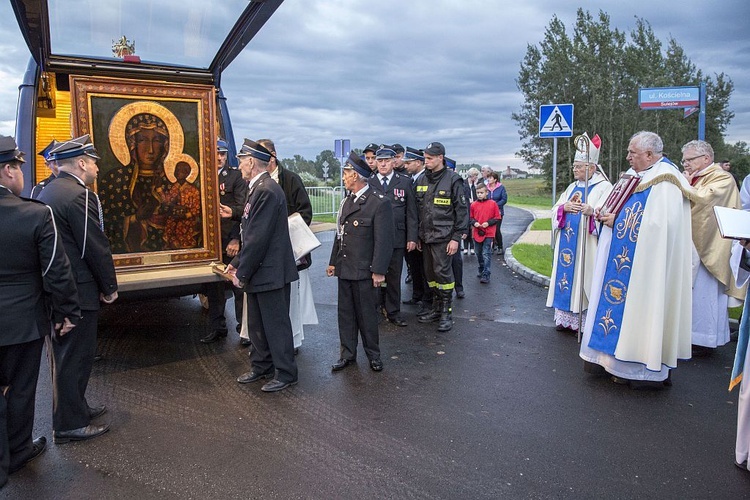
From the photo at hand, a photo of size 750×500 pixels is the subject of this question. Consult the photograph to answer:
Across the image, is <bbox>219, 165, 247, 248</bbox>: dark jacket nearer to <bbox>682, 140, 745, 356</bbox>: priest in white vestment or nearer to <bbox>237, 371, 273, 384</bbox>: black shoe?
<bbox>237, 371, 273, 384</bbox>: black shoe

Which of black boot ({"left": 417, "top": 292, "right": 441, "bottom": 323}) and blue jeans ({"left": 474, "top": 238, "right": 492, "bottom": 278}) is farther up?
blue jeans ({"left": 474, "top": 238, "right": 492, "bottom": 278})

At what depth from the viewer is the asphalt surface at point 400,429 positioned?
10.5 ft

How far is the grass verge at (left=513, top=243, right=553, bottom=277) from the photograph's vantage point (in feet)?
32.8

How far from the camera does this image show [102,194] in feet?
17.2

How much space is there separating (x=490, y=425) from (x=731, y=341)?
3.72m

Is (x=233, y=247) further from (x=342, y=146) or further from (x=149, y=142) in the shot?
(x=342, y=146)

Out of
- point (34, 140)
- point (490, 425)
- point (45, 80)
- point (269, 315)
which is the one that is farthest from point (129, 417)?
point (45, 80)

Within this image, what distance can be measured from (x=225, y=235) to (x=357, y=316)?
2.01 metres

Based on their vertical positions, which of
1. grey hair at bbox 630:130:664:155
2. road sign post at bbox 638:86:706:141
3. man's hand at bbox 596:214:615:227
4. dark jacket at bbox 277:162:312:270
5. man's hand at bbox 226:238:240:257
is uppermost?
road sign post at bbox 638:86:706:141

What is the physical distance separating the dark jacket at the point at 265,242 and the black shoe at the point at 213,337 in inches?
69.5

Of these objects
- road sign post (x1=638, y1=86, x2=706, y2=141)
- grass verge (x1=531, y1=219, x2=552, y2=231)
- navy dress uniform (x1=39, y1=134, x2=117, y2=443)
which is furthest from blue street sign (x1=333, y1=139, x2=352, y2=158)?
navy dress uniform (x1=39, y1=134, x2=117, y2=443)

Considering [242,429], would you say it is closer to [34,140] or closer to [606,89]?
[34,140]

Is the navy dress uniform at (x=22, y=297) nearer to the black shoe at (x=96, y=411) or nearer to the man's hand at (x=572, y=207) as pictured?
the black shoe at (x=96, y=411)

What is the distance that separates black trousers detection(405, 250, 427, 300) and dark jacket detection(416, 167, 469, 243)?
1208 millimetres
